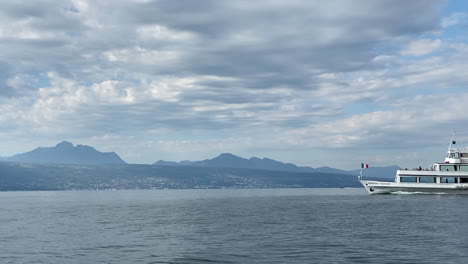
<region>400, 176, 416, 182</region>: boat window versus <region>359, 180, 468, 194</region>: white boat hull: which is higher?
<region>400, 176, 416, 182</region>: boat window

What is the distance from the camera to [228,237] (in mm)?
56812

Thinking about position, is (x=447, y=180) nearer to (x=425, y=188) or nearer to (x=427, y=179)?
(x=427, y=179)

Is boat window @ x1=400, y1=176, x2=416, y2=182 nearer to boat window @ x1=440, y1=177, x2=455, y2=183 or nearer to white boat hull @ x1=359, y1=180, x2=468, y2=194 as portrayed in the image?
white boat hull @ x1=359, y1=180, x2=468, y2=194

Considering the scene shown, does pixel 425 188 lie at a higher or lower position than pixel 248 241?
higher

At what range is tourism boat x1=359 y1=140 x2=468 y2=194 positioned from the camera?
462ft

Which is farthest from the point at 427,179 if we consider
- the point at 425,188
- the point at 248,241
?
the point at 248,241

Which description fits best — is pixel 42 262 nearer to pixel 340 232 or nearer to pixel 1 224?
pixel 340 232

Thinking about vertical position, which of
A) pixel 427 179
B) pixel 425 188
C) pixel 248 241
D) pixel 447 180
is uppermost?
pixel 427 179

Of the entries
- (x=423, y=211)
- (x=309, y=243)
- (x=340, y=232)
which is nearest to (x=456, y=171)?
(x=423, y=211)

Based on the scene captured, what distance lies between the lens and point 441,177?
467 ft

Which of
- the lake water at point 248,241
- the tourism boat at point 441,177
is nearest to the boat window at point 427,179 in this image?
the tourism boat at point 441,177

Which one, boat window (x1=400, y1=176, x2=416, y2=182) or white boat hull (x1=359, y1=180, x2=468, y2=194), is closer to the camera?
white boat hull (x1=359, y1=180, x2=468, y2=194)

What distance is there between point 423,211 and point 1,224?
7451 centimetres

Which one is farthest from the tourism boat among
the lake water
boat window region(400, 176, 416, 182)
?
the lake water
